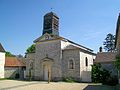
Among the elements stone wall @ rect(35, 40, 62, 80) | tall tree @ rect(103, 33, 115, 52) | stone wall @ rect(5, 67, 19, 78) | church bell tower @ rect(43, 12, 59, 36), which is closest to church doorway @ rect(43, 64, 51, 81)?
stone wall @ rect(35, 40, 62, 80)

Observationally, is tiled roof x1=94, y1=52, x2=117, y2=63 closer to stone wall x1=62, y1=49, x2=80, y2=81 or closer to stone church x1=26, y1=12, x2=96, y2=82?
stone church x1=26, y1=12, x2=96, y2=82

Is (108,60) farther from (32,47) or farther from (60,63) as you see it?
(32,47)

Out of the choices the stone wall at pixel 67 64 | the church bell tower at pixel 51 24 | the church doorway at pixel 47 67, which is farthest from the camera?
the church bell tower at pixel 51 24

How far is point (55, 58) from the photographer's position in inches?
1156

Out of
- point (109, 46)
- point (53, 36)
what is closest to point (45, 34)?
point (53, 36)

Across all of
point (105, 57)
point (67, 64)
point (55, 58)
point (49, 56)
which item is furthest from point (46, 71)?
point (105, 57)

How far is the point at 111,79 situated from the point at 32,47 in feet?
129

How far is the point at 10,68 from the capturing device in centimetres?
3809

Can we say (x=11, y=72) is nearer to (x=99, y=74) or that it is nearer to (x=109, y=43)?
(x=99, y=74)

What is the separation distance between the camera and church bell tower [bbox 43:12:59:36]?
102 ft

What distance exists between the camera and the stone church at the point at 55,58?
92.4 feet

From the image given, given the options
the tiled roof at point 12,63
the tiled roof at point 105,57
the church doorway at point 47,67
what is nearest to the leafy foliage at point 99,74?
the tiled roof at point 105,57

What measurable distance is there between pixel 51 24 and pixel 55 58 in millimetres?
5567

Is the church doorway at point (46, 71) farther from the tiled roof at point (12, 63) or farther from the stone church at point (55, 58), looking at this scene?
the tiled roof at point (12, 63)
